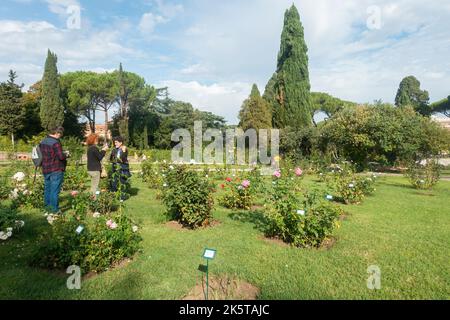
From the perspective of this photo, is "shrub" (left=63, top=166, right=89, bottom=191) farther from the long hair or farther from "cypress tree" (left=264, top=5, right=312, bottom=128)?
"cypress tree" (left=264, top=5, right=312, bottom=128)

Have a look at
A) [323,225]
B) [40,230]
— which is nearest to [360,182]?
[323,225]

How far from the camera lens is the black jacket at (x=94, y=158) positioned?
633 cm

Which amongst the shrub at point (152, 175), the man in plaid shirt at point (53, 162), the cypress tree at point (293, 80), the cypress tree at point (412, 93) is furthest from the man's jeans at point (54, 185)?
the cypress tree at point (412, 93)

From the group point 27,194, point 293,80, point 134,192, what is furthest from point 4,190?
point 293,80

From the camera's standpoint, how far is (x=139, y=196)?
7836 millimetres

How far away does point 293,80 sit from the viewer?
2369 centimetres

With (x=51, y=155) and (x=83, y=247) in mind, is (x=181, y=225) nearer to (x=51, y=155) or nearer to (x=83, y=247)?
(x=83, y=247)

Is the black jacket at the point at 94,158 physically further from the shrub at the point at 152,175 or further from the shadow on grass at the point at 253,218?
the shadow on grass at the point at 253,218

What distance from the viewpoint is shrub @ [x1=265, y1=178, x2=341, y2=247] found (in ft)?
13.4

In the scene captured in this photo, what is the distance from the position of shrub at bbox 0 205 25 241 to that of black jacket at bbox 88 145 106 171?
2.14 m

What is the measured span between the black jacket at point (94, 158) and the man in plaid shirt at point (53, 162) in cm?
91

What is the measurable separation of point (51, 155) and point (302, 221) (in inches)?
175
